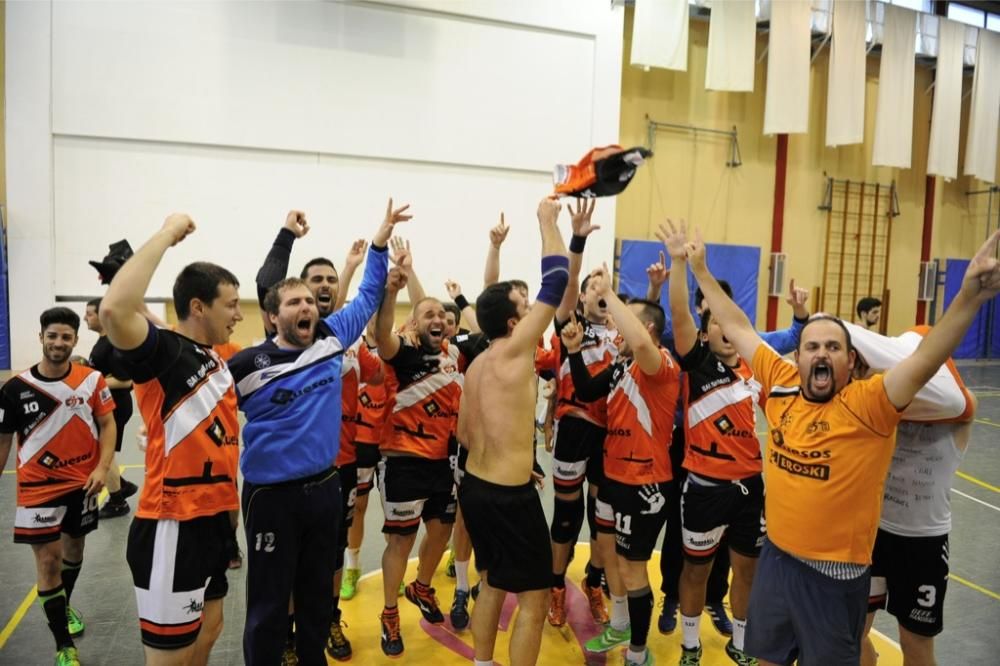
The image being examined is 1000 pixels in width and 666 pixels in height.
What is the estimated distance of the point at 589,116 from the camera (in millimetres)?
14688

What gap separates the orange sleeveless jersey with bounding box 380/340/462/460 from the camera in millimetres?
4414

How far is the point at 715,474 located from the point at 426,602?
2.15 meters

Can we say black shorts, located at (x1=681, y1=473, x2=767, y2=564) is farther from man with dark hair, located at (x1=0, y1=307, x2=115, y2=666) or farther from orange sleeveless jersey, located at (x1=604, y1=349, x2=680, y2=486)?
man with dark hair, located at (x1=0, y1=307, x2=115, y2=666)

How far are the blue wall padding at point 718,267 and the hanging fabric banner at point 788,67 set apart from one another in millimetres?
3144

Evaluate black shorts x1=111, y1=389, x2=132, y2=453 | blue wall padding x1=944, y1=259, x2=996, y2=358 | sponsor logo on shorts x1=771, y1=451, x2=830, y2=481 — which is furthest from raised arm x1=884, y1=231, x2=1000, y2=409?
blue wall padding x1=944, y1=259, x2=996, y2=358

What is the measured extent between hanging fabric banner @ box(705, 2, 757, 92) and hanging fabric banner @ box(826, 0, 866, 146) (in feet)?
8.35

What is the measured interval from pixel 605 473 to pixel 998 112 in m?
21.2

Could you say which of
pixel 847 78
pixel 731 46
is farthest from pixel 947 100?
pixel 731 46

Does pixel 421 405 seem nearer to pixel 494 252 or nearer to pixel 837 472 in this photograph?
pixel 494 252

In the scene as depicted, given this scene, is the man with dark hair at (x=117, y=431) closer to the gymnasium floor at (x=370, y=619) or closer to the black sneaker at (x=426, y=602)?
the gymnasium floor at (x=370, y=619)

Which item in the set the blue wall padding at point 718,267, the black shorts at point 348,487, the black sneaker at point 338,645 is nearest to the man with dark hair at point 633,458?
the black sneaker at point 338,645

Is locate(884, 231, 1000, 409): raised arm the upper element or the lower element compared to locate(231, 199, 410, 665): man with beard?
upper

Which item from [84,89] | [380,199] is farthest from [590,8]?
[84,89]

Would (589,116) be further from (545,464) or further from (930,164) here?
(930,164)
